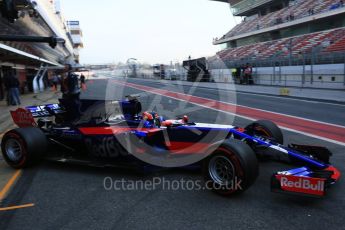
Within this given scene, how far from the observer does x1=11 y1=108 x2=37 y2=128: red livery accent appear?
630 cm

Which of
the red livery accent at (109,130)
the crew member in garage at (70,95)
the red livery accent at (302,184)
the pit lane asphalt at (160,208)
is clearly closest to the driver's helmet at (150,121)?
the red livery accent at (109,130)

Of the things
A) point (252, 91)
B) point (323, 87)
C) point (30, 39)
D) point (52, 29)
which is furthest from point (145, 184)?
→ point (52, 29)

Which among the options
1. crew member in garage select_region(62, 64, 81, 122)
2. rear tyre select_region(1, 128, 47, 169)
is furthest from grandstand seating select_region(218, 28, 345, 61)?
rear tyre select_region(1, 128, 47, 169)

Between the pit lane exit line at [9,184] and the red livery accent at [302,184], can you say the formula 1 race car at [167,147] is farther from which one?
the pit lane exit line at [9,184]

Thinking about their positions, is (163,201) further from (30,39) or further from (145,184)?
(30,39)

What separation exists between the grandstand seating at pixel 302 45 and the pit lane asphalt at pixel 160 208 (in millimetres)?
21330

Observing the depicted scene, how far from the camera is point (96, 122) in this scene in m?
5.64

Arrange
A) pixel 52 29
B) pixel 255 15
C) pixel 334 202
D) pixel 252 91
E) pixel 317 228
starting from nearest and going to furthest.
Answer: pixel 317 228, pixel 334 202, pixel 252 91, pixel 52 29, pixel 255 15

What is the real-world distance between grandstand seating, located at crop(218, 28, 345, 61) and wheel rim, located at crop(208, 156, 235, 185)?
21196mm

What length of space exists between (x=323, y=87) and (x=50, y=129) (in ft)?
53.3

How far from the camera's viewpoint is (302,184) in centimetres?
377

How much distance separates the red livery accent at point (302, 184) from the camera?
369 cm

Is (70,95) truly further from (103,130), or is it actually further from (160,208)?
(160,208)

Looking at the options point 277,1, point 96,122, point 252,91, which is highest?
point 277,1
